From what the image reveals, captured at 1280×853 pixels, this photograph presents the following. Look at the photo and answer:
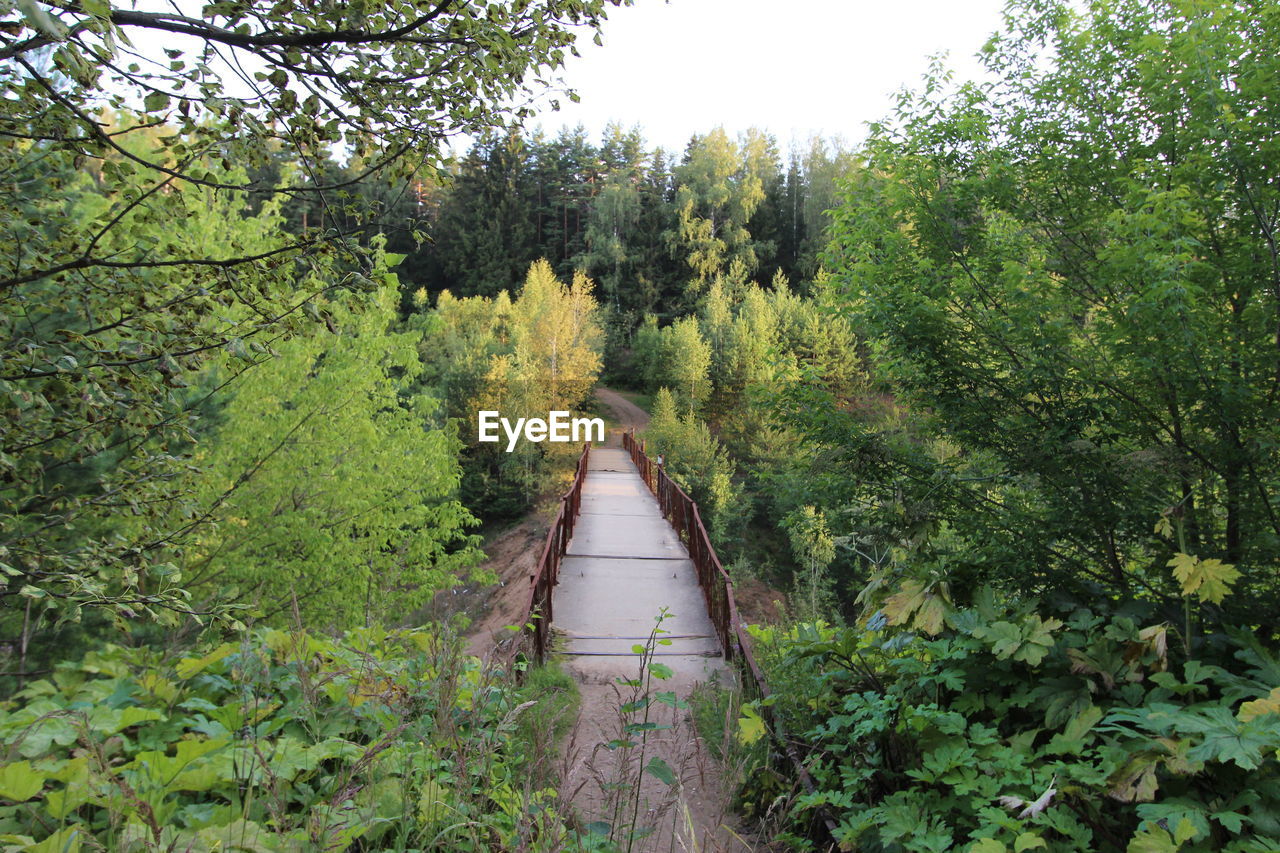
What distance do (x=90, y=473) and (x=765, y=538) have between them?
28.1 meters

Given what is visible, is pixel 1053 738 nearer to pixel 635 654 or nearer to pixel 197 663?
pixel 197 663

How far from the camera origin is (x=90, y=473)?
5.04 m

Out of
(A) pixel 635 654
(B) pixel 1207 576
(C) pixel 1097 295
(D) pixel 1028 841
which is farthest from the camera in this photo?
(A) pixel 635 654

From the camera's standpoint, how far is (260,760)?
1403 millimetres

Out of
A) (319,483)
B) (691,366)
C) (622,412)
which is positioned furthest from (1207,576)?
(622,412)

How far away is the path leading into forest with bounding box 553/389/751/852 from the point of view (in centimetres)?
259

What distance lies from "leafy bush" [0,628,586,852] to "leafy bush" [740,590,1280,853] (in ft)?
4.36

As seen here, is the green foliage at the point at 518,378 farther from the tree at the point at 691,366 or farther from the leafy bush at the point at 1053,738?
the leafy bush at the point at 1053,738

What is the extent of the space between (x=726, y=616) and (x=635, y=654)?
130 centimetres

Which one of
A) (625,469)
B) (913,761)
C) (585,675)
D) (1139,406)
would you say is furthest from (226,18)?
(625,469)

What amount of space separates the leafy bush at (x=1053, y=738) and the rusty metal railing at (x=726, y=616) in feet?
0.47

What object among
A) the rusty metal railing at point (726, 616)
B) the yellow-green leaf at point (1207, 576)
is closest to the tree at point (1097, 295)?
the yellow-green leaf at point (1207, 576)

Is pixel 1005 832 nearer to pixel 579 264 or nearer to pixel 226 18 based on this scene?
pixel 226 18

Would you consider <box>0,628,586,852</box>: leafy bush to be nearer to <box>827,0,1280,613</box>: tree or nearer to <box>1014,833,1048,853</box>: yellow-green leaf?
<box>1014,833,1048,853</box>: yellow-green leaf
